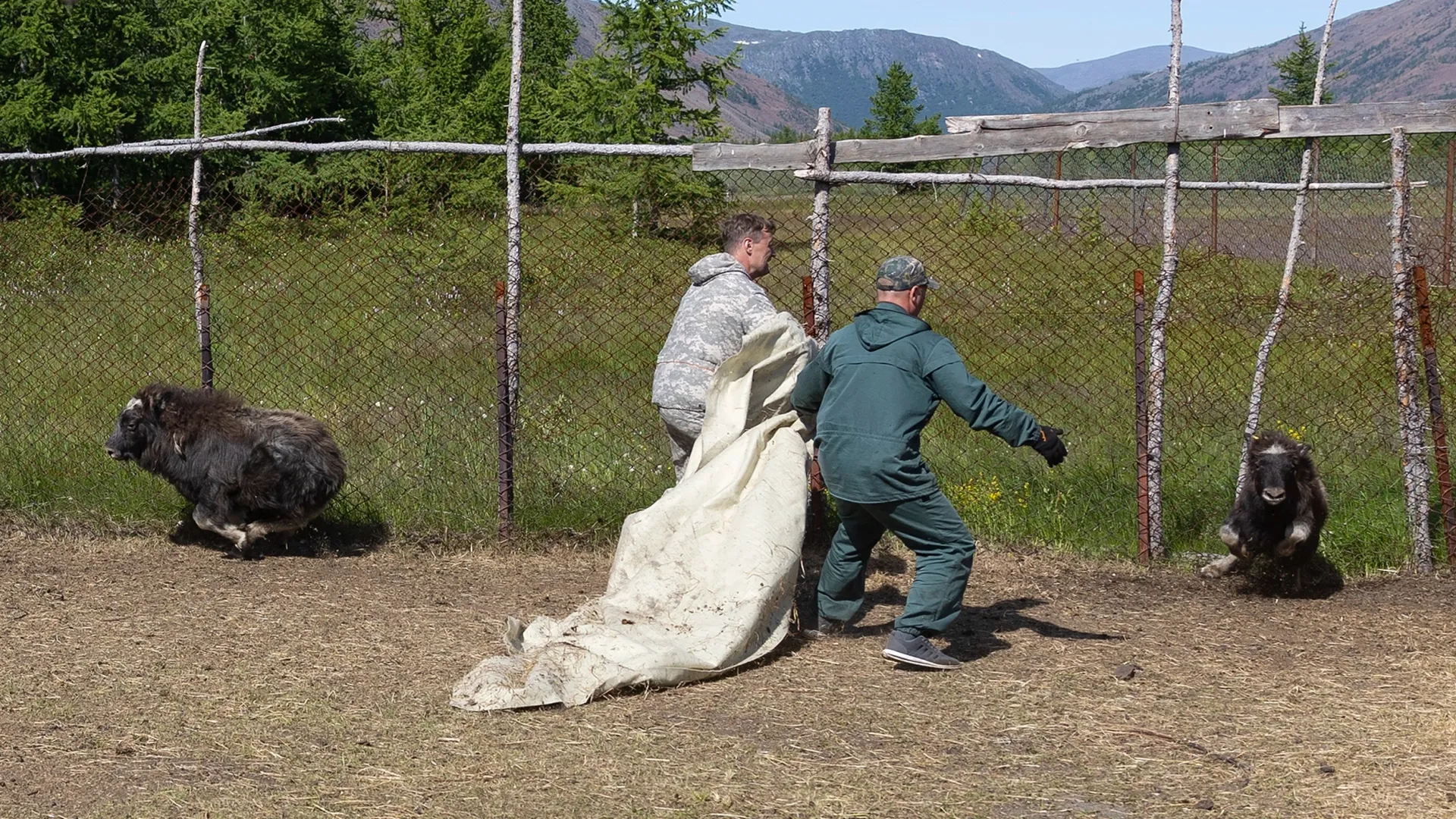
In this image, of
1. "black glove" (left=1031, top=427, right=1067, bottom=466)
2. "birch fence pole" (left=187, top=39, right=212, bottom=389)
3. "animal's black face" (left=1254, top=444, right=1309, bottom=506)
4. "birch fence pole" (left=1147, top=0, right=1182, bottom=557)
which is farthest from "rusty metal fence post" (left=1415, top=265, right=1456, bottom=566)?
"birch fence pole" (left=187, top=39, right=212, bottom=389)

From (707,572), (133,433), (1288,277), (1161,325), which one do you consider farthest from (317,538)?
(1288,277)

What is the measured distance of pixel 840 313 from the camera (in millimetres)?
11945

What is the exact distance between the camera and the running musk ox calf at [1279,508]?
20.8 ft

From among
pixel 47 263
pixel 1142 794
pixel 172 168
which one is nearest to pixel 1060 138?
pixel 1142 794

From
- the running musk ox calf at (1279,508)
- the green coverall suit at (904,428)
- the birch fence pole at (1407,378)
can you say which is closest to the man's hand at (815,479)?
the green coverall suit at (904,428)

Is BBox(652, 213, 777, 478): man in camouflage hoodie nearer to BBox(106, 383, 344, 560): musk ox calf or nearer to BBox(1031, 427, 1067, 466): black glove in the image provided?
BBox(1031, 427, 1067, 466): black glove

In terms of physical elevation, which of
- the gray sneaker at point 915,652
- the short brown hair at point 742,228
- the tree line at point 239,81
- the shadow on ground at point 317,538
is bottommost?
the shadow on ground at point 317,538

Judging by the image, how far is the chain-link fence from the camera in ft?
25.2

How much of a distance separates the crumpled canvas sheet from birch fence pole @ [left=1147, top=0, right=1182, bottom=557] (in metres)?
2.07

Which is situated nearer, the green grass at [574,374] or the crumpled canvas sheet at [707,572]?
the crumpled canvas sheet at [707,572]

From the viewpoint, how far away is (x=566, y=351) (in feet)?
30.1

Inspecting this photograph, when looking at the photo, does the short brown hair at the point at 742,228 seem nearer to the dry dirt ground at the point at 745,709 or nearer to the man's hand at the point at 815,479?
the man's hand at the point at 815,479

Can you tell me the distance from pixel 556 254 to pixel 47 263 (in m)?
3.85

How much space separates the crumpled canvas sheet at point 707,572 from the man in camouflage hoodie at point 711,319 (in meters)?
0.18
